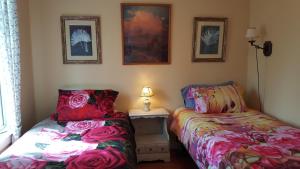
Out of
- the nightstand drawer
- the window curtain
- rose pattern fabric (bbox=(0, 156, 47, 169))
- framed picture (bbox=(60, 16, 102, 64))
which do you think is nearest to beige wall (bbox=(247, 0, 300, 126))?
the nightstand drawer

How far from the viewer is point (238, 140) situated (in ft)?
6.34

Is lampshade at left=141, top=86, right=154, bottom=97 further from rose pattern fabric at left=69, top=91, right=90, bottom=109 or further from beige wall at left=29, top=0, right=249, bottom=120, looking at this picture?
rose pattern fabric at left=69, top=91, right=90, bottom=109

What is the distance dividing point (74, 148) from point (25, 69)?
1421 mm

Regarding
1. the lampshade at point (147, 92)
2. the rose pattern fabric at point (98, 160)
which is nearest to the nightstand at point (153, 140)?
the lampshade at point (147, 92)

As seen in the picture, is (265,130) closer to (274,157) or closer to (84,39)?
(274,157)

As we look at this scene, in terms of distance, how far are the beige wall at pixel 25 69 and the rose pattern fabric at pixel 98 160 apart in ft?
4.44

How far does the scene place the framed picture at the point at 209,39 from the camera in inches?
122

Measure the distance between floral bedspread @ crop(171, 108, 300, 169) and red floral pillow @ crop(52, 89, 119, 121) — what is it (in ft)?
2.99

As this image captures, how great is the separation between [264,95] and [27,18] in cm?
304

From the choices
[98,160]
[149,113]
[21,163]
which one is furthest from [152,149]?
[21,163]

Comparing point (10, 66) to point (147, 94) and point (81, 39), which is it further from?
point (147, 94)

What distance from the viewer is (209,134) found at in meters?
2.12

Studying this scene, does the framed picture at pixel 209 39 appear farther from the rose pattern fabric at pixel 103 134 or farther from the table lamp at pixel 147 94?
the rose pattern fabric at pixel 103 134

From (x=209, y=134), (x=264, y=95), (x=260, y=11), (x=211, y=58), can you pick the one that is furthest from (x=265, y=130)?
(x=260, y=11)
